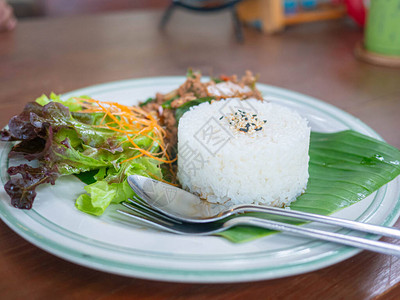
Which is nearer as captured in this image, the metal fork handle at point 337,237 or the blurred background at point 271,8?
the metal fork handle at point 337,237

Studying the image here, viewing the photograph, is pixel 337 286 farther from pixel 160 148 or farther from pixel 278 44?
pixel 278 44

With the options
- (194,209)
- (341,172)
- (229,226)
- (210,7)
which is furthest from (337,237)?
(210,7)

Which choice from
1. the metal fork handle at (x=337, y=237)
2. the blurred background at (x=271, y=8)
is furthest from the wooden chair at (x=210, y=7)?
the metal fork handle at (x=337, y=237)

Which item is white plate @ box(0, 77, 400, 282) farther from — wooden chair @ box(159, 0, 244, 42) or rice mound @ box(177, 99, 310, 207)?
wooden chair @ box(159, 0, 244, 42)

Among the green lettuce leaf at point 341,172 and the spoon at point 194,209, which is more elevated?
the spoon at point 194,209

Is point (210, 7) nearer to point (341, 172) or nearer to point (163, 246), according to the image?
point (341, 172)

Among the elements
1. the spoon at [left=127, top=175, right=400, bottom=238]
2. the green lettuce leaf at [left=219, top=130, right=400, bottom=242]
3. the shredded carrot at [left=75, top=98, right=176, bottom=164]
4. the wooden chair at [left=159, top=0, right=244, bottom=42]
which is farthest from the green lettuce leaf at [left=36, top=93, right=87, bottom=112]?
the wooden chair at [left=159, top=0, right=244, bottom=42]

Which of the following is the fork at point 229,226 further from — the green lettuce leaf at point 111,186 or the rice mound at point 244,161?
the rice mound at point 244,161
